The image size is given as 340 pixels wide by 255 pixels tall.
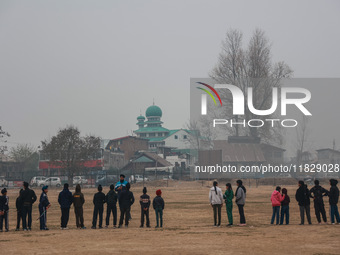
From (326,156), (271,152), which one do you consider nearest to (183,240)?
(271,152)

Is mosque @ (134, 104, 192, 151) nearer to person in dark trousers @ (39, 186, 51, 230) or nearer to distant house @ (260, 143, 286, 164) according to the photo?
distant house @ (260, 143, 286, 164)

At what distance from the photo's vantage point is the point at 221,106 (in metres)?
77.4

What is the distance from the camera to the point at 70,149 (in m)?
86.8

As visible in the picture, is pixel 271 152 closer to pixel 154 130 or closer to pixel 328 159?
pixel 328 159

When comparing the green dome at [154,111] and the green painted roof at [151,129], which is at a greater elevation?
the green dome at [154,111]

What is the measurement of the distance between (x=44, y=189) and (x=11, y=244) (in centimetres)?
453

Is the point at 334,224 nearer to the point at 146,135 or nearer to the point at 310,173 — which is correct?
the point at 310,173

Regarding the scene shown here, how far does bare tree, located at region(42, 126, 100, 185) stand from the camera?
8581 centimetres

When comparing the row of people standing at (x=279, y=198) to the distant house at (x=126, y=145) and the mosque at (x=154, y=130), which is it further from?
the mosque at (x=154, y=130)

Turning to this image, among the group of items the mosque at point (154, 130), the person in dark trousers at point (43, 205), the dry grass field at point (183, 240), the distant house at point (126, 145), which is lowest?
the dry grass field at point (183, 240)

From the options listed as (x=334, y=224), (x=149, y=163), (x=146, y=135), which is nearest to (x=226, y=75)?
(x=149, y=163)

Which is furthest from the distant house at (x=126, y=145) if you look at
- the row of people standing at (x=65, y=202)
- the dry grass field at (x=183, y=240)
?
the row of people standing at (x=65, y=202)

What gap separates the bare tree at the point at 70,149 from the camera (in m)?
85.8

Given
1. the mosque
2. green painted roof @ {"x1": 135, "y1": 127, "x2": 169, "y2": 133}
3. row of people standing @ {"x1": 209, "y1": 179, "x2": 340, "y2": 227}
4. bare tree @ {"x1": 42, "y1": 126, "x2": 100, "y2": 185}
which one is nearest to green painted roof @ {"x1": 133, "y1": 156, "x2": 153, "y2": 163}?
bare tree @ {"x1": 42, "y1": 126, "x2": 100, "y2": 185}
